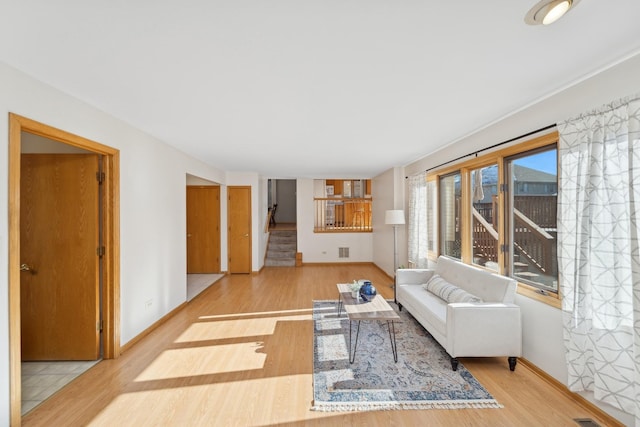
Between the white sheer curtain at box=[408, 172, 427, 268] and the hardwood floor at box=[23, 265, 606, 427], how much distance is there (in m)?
2.32

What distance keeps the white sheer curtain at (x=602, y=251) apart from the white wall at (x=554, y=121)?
6.1 inches

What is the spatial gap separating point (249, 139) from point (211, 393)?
291 centimetres

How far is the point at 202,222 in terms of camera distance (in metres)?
6.81

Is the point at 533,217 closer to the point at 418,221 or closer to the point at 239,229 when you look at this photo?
the point at 418,221

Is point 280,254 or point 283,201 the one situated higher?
point 283,201

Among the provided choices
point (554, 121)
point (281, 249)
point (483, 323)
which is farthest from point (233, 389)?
point (281, 249)

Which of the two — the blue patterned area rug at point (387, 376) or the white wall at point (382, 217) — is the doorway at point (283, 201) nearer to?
the white wall at point (382, 217)

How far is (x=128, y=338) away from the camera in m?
3.19

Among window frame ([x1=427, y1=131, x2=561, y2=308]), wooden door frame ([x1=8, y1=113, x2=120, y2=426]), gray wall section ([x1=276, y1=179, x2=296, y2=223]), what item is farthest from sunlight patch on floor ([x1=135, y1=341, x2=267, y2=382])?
gray wall section ([x1=276, y1=179, x2=296, y2=223])

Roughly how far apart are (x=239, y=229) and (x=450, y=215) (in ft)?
15.6

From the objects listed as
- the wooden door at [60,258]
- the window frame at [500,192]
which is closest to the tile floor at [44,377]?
the wooden door at [60,258]

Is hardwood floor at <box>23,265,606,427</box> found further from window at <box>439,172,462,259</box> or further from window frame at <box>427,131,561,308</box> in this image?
window at <box>439,172,462,259</box>

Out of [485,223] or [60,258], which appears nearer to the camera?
[60,258]

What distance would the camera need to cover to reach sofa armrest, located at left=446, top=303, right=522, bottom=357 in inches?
104
